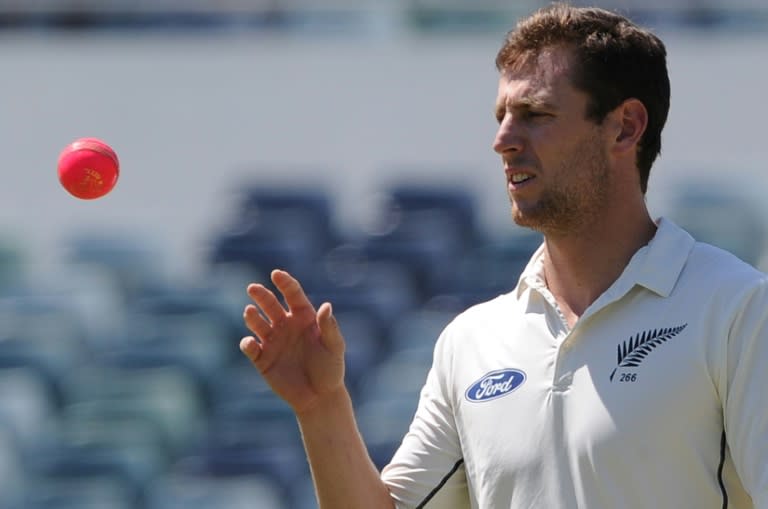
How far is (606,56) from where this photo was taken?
1.98 meters

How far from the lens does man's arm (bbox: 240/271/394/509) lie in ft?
6.64

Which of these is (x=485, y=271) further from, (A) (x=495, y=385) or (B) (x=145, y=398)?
(A) (x=495, y=385)

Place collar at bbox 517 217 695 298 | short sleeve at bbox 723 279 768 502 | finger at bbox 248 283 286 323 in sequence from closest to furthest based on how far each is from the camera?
1. short sleeve at bbox 723 279 768 502
2. collar at bbox 517 217 695 298
3. finger at bbox 248 283 286 323

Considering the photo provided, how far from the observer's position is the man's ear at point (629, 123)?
1.99 metres

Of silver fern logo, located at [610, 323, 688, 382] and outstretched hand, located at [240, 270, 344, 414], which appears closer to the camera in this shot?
silver fern logo, located at [610, 323, 688, 382]

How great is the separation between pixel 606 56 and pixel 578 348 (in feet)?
1.26

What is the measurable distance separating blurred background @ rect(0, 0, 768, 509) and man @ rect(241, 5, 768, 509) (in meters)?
3.42

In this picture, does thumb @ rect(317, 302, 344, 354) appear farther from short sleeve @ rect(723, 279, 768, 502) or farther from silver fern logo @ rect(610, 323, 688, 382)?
short sleeve @ rect(723, 279, 768, 502)

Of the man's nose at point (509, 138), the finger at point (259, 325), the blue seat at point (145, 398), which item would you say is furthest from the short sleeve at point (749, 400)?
the blue seat at point (145, 398)

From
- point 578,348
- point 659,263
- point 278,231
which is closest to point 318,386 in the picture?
point 578,348

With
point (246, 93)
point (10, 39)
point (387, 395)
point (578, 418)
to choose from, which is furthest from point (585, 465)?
point (10, 39)

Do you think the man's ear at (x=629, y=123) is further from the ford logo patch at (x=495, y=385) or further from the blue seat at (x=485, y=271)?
the blue seat at (x=485, y=271)

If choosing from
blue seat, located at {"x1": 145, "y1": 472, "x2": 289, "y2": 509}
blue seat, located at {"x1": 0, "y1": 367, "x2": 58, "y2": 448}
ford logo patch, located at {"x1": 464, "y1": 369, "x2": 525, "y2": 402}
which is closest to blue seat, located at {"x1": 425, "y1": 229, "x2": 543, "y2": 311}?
blue seat, located at {"x1": 145, "y1": 472, "x2": 289, "y2": 509}

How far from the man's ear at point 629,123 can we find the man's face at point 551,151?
3cm
